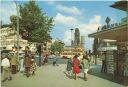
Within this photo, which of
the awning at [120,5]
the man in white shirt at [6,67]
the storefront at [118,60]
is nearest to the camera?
the man in white shirt at [6,67]

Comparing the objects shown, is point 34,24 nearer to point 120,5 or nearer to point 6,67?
point 120,5

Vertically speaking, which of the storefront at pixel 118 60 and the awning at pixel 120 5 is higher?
the awning at pixel 120 5

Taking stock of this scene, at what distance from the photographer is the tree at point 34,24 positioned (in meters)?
45.6

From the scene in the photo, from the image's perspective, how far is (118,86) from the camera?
2023 cm

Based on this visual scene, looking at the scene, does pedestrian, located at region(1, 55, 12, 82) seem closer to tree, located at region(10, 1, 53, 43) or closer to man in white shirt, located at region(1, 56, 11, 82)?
man in white shirt, located at region(1, 56, 11, 82)

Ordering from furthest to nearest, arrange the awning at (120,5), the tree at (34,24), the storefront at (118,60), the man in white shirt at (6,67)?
the tree at (34,24) → the awning at (120,5) → the storefront at (118,60) → the man in white shirt at (6,67)

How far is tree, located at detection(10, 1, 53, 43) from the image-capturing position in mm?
45594

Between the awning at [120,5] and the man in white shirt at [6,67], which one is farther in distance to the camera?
the awning at [120,5]

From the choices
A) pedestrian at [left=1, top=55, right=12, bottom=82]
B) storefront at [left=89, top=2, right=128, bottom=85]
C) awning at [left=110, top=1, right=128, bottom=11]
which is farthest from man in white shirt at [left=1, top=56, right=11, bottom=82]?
awning at [left=110, top=1, right=128, bottom=11]

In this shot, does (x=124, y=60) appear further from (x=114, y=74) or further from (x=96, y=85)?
(x=96, y=85)

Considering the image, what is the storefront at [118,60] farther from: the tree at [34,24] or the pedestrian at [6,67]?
the tree at [34,24]

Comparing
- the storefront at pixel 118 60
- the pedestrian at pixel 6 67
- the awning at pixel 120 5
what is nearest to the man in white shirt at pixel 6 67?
the pedestrian at pixel 6 67

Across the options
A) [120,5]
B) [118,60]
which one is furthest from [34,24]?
[118,60]

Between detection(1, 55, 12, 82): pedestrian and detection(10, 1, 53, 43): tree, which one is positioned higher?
detection(10, 1, 53, 43): tree
